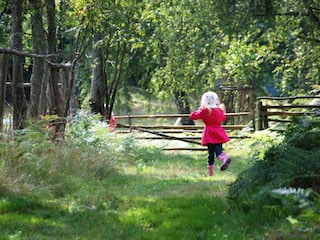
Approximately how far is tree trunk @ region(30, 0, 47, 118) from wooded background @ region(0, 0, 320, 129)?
2 cm

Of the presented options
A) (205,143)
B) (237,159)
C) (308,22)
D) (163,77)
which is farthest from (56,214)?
(163,77)

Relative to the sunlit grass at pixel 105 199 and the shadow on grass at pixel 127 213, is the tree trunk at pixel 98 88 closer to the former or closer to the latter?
the sunlit grass at pixel 105 199


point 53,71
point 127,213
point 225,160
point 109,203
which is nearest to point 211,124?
point 225,160

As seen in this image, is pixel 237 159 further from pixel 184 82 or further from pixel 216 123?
pixel 184 82

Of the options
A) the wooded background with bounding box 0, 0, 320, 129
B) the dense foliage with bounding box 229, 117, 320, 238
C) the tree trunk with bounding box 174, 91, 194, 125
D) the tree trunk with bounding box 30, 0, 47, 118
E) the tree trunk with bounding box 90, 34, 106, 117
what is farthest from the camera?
the tree trunk with bounding box 174, 91, 194, 125

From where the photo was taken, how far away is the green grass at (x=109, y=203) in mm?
6262

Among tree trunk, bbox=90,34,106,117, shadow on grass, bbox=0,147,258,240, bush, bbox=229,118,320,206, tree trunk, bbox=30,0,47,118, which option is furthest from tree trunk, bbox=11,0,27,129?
tree trunk, bbox=90,34,106,117

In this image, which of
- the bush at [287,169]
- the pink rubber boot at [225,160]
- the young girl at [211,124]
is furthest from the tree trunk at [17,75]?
the bush at [287,169]

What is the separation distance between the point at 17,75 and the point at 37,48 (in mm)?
850

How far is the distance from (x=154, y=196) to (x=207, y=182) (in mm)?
1958

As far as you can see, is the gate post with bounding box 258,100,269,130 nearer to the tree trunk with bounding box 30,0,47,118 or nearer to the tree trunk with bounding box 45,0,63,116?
the tree trunk with bounding box 45,0,63,116

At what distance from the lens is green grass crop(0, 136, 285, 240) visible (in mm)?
6262

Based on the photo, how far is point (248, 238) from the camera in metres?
5.73

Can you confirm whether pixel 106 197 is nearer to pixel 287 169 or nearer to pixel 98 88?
pixel 287 169
